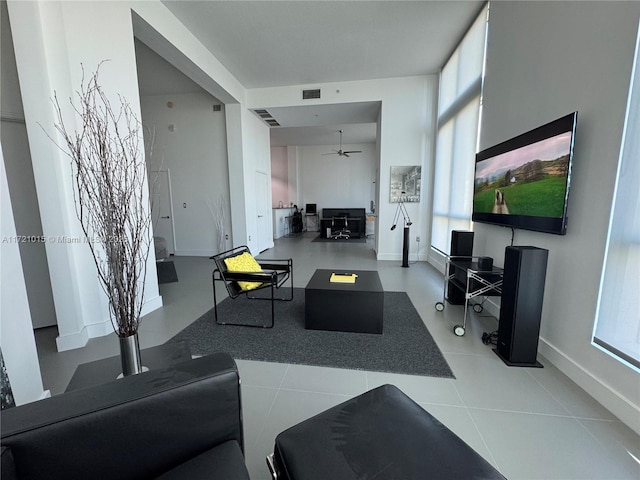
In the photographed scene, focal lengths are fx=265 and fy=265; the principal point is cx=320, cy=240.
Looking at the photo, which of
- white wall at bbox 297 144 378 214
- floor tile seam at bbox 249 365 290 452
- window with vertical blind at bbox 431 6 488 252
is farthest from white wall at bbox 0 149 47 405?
white wall at bbox 297 144 378 214

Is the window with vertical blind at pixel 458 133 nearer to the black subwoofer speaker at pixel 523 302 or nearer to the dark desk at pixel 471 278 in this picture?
the dark desk at pixel 471 278

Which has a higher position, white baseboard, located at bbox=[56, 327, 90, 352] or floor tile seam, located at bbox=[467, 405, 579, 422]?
white baseboard, located at bbox=[56, 327, 90, 352]

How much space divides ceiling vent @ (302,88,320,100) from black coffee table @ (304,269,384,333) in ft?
14.5

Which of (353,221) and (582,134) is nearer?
(582,134)

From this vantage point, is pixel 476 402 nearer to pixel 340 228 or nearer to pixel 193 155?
pixel 193 155

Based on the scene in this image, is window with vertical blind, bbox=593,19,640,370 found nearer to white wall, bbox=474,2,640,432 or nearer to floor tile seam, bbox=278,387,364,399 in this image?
white wall, bbox=474,2,640,432

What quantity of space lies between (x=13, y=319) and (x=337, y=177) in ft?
33.5

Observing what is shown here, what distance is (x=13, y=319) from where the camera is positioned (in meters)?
1.38

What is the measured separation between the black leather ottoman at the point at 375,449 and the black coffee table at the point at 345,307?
1.43 m

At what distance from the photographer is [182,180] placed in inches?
240

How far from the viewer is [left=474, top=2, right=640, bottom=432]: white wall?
1.57 metres

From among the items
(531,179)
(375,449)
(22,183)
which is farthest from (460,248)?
(22,183)

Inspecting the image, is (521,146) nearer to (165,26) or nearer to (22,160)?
(165,26)

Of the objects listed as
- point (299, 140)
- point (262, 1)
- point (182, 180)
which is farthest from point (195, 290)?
point (299, 140)
